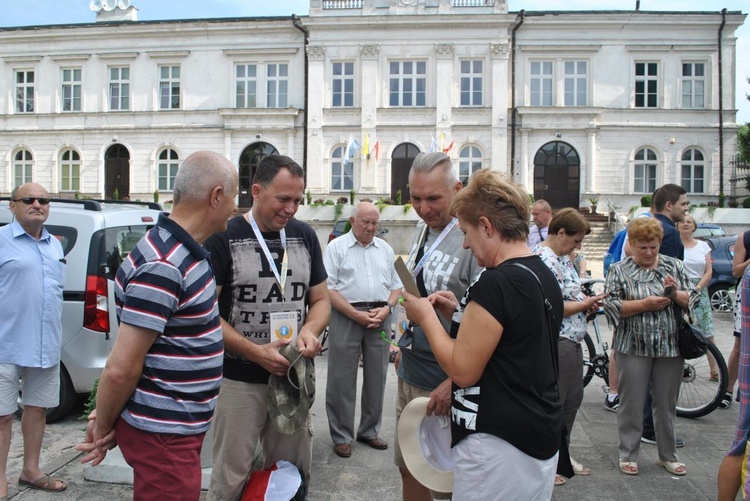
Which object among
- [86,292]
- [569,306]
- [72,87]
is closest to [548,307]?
[569,306]

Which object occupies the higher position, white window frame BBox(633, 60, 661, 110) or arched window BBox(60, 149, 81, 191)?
white window frame BBox(633, 60, 661, 110)

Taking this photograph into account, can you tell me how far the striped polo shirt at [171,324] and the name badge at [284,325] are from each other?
34.0 inches

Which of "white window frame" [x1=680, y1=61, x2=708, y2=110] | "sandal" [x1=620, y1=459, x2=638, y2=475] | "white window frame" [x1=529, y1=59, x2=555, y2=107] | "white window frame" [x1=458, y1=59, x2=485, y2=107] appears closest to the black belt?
"sandal" [x1=620, y1=459, x2=638, y2=475]

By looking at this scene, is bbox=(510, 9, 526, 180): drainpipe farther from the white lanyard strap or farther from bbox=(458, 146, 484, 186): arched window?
the white lanyard strap

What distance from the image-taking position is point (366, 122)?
98.0ft

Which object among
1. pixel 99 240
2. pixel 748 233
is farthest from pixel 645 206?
pixel 99 240

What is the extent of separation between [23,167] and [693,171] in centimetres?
3478

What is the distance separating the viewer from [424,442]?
2.85 metres

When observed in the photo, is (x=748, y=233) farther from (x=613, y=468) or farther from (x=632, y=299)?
(x=613, y=468)

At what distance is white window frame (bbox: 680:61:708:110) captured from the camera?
29.6 metres

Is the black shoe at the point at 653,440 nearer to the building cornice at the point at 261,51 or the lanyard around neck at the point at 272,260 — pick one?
the lanyard around neck at the point at 272,260

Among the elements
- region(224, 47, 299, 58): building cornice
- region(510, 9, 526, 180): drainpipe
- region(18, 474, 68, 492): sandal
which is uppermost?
region(224, 47, 299, 58): building cornice

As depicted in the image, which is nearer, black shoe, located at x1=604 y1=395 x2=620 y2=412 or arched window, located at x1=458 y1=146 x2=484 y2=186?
black shoe, located at x1=604 y1=395 x2=620 y2=412

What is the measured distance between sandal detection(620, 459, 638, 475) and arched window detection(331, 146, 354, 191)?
86.1 ft
